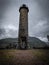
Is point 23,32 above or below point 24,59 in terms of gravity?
above

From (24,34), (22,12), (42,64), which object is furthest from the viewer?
(22,12)

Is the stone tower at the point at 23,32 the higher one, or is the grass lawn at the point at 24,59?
the stone tower at the point at 23,32

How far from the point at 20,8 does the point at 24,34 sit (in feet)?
18.2

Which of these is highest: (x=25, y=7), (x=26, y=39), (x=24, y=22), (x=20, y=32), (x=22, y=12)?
(x=25, y=7)

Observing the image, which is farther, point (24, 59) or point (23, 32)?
point (23, 32)

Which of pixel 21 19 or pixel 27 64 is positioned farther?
pixel 21 19

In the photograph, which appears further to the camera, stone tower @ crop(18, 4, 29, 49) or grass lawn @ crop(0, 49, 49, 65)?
stone tower @ crop(18, 4, 29, 49)

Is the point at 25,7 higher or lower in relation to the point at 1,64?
higher

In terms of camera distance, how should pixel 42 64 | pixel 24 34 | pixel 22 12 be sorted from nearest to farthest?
pixel 42 64
pixel 24 34
pixel 22 12

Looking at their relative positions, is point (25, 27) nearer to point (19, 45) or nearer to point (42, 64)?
point (19, 45)

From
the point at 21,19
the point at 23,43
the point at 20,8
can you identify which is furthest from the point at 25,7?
the point at 23,43

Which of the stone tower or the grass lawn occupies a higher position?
the stone tower

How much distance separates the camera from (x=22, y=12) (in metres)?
17.5

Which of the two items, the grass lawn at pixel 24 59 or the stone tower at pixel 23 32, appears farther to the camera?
the stone tower at pixel 23 32
